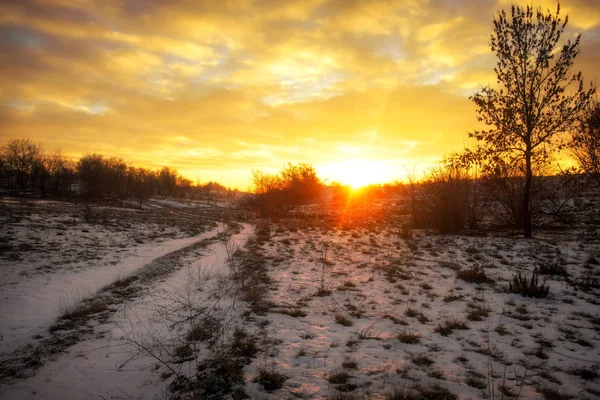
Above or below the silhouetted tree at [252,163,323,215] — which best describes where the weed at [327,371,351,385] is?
below

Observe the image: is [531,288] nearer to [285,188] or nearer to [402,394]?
[402,394]

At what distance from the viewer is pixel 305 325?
6379 millimetres

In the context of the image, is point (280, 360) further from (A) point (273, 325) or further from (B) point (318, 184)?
(B) point (318, 184)

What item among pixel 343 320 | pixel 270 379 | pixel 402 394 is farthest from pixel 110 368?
pixel 402 394

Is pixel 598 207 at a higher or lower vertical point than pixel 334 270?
higher

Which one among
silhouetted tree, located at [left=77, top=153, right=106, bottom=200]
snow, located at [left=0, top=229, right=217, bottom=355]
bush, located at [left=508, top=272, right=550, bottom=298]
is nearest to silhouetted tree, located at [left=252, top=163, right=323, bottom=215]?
snow, located at [left=0, top=229, right=217, bottom=355]

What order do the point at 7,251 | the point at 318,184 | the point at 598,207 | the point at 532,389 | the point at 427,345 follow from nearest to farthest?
the point at 532,389 < the point at 427,345 < the point at 7,251 < the point at 598,207 < the point at 318,184

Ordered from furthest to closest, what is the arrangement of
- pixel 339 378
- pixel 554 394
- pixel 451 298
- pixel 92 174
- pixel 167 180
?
pixel 167 180
pixel 92 174
pixel 451 298
pixel 339 378
pixel 554 394

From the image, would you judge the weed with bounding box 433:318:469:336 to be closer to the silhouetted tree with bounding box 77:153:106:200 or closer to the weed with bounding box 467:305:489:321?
the weed with bounding box 467:305:489:321

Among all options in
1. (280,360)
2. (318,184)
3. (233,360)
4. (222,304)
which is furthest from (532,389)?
(318,184)

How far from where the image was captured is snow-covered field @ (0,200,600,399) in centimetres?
425

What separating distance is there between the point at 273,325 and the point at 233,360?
1.58 m

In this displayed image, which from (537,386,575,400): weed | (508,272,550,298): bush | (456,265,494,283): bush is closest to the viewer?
(537,386,575,400): weed

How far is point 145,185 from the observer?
89.4m
